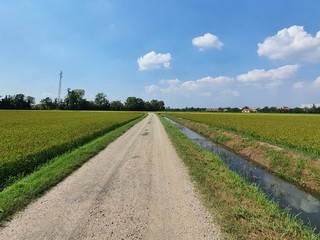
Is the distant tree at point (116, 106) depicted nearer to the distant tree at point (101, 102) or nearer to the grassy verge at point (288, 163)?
the distant tree at point (101, 102)

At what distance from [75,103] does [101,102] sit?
20697mm

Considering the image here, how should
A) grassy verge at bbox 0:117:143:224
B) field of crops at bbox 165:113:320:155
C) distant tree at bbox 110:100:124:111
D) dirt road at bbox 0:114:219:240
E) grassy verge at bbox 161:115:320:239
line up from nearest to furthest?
dirt road at bbox 0:114:219:240 < grassy verge at bbox 161:115:320:239 < grassy verge at bbox 0:117:143:224 < field of crops at bbox 165:113:320:155 < distant tree at bbox 110:100:124:111

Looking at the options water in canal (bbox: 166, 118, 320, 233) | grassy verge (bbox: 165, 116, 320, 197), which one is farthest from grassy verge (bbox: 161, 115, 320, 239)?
grassy verge (bbox: 165, 116, 320, 197)

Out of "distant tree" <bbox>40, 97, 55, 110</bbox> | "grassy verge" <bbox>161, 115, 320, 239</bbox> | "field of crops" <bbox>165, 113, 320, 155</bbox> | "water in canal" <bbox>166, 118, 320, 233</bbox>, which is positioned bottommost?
"water in canal" <bbox>166, 118, 320, 233</bbox>

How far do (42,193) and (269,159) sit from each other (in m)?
11.9

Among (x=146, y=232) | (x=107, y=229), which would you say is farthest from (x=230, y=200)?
(x=107, y=229)

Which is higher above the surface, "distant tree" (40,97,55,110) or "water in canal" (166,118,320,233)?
"distant tree" (40,97,55,110)

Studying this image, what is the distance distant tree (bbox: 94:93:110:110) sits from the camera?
566 feet

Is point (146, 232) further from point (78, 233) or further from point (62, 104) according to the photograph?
point (62, 104)

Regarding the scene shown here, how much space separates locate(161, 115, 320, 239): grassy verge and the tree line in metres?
155

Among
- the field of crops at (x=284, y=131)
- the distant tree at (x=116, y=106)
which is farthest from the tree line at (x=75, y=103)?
the field of crops at (x=284, y=131)

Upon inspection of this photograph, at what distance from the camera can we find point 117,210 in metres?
6.30

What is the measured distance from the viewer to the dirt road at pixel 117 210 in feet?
16.8

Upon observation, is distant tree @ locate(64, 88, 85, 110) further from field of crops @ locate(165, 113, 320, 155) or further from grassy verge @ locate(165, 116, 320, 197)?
grassy verge @ locate(165, 116, 320, 197)
